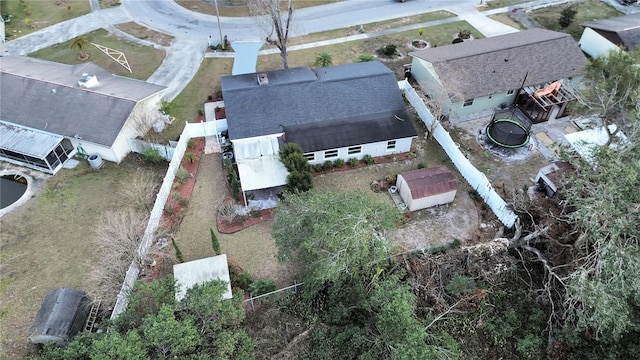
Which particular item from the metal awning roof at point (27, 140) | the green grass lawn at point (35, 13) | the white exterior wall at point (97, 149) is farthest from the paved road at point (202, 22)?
the metal awning roof at point (27, 140)

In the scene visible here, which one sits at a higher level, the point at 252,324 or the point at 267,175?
the point at 267,175

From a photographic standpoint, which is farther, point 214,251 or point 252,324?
point 214,251

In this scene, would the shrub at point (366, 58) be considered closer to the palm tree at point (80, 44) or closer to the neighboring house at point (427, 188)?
the neighboring house at point (427, 188)

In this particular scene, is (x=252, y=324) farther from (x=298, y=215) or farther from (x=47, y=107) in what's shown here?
(x=47, y=107)

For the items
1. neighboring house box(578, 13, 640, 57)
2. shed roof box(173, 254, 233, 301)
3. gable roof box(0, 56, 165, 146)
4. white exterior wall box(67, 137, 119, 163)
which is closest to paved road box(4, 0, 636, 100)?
neighboring house box(578, 13, 640, 57)

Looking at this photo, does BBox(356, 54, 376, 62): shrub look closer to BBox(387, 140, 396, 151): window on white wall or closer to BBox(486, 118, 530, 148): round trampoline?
BBox(387, 140, 396, 151): window on white wall

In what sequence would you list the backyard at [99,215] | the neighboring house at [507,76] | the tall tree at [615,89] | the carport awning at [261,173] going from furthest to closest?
the neighboring house at [507,76], the carport awning at [261,173], the backyard at [99,215], the tall tree at [615,89]

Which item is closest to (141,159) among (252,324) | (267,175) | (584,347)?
(267,175)
